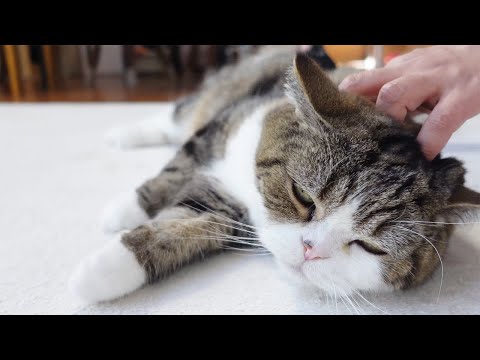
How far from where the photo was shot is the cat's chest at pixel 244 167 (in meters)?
1.00

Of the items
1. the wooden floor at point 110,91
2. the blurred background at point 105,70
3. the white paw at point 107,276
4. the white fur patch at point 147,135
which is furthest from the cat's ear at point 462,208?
the wooden floor at point 110,91

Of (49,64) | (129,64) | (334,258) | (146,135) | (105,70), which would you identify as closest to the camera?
(334,258)

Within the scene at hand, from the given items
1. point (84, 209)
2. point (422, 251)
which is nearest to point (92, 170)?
point (84, 209)

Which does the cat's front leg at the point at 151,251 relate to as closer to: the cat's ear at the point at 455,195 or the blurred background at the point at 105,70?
the cat's ear at the point at 455,195

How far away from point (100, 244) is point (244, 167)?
1.26 ft

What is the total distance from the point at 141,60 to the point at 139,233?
4794mm

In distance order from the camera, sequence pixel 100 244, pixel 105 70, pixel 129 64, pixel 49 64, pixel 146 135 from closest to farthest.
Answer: pixel 100 244 → pixel 146 135 → pixel 49 64 → pixel 129 64 → pixel 105 70

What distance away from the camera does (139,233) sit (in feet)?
3.06

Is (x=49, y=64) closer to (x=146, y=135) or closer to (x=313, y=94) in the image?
(x=146, y=135)

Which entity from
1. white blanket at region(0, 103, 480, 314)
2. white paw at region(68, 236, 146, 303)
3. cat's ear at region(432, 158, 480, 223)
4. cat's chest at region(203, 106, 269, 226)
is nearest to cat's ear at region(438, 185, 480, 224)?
cat's ear at region(432, 158, 480, 223)

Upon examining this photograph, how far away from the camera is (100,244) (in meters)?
1.05

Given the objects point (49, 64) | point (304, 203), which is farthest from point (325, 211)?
point (49, 64)

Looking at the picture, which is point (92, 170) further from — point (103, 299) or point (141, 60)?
point (141, 60)

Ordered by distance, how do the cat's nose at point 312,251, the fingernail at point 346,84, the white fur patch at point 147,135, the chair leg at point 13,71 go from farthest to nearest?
the chair leg at point 13,71, the white fur patch at point 147,135, the fingernail at point 346,84, the cat's nose at point 312,251
